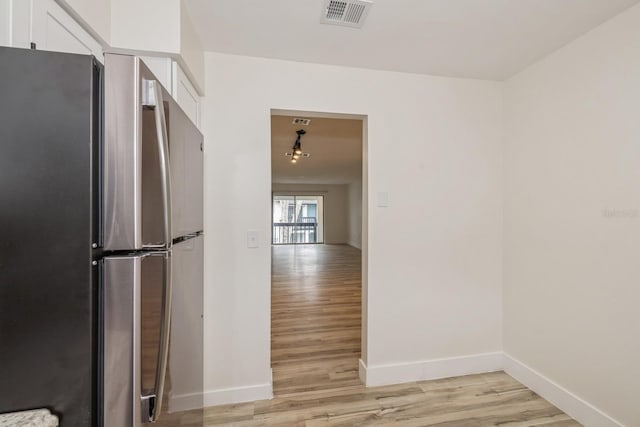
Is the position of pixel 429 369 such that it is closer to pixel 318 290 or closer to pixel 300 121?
pixel 318 290

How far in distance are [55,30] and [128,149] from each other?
2.38ft

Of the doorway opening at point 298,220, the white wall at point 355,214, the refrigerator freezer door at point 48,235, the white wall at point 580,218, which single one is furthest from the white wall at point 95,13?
the doorway opening at point 298,220

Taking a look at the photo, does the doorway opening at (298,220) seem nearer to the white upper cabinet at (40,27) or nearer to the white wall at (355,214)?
the white wall at (355,214)

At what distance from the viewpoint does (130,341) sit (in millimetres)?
768

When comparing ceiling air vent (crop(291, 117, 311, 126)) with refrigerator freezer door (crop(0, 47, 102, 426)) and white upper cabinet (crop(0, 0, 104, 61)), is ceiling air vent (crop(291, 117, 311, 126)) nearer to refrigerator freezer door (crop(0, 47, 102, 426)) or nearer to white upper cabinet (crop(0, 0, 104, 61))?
white upper cabinet (crop(0, 0, 104, 61))

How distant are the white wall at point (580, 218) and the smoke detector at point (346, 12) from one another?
1.48m

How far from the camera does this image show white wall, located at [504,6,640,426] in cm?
162

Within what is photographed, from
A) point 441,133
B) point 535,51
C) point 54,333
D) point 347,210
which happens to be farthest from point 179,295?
point 347,210

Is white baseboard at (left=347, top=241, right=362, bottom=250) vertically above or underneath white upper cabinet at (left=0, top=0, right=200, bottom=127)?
underneath

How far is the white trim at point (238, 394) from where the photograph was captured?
201cm

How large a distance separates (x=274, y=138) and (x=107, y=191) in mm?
3722

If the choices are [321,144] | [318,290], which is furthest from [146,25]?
[318,290]

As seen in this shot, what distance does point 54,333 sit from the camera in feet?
2.30

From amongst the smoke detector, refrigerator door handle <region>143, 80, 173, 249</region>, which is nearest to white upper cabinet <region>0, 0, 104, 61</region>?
refrigerator door handle <region>143, 80, 173, 249</region>
